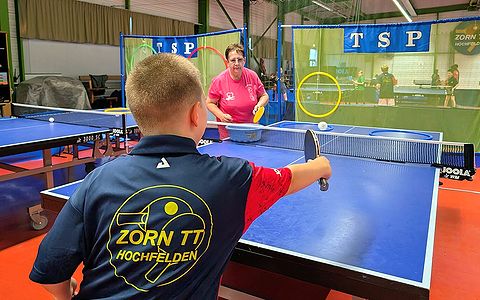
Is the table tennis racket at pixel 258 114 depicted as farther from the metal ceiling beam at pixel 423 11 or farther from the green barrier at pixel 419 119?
the metal ceiling beam at pixel 423 11

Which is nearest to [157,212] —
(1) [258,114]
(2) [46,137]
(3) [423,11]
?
(1) [258,114]

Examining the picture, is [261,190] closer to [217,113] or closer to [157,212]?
[157,212]

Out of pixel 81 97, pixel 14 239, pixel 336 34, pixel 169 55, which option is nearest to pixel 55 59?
pixel 81 97

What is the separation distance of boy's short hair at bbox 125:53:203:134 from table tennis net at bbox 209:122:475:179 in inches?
76.2

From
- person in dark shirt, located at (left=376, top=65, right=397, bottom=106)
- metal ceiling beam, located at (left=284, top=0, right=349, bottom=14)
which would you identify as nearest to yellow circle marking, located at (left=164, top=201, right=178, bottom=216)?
person in dark shirt, located at (left=376, top=65, right=397, bottom=106)

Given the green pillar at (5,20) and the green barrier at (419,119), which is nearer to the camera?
the green barrier at (419,119)

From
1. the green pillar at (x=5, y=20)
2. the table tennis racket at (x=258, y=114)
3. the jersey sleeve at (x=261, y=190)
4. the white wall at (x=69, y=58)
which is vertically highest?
the green pillar at (x=5, y=20)

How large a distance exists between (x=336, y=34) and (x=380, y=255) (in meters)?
6.05

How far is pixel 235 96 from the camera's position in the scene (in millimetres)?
4336

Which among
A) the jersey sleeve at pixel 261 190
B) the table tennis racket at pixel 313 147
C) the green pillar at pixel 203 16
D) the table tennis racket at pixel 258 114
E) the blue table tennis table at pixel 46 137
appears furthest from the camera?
the green pillar at pixel 203 16

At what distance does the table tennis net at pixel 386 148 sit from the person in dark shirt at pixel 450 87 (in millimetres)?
3491

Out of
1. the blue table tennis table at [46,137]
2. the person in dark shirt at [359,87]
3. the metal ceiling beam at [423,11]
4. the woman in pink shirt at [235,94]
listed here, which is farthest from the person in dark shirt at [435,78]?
the metal ceiling beam at [423,11]

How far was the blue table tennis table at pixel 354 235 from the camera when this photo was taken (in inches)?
53.2

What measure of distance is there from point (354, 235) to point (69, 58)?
12.5 metres
